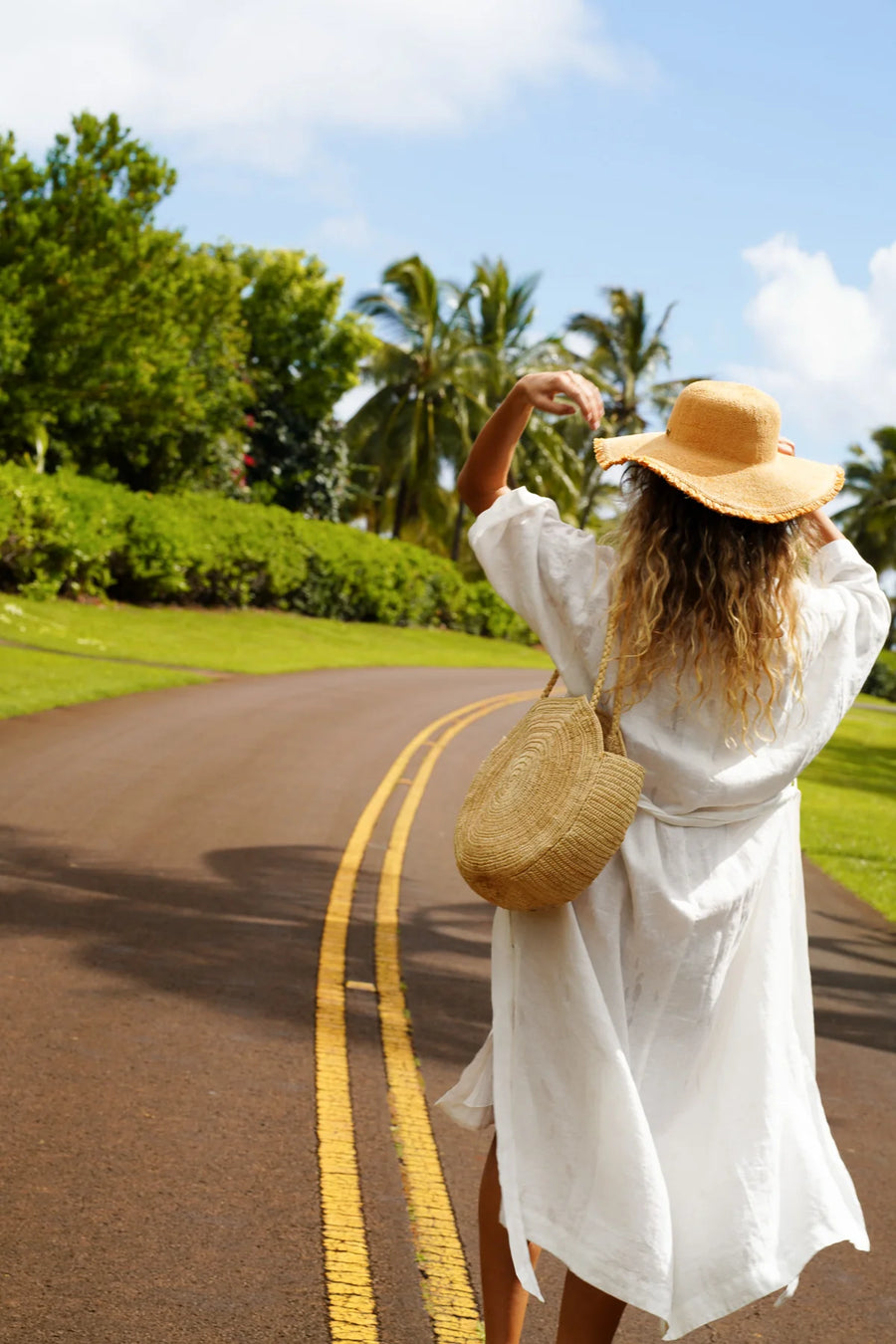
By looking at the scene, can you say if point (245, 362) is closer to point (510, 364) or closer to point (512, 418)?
point (510, 364)

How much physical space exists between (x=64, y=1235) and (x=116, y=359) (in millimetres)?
28149

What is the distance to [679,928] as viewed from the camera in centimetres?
270

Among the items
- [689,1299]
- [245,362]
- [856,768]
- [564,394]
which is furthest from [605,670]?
[245,362]

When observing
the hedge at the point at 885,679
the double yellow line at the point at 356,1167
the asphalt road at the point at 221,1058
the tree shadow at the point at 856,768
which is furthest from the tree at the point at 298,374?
the double yellow line at the point at 356,1167

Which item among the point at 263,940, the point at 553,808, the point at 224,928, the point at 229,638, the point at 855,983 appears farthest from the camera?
the point at 229,638

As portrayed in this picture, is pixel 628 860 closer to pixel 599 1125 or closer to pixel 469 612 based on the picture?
pixel 599 1125

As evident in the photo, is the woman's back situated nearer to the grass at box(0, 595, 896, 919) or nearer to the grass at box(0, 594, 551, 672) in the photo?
the grass at box(0, 595, 896, 919)

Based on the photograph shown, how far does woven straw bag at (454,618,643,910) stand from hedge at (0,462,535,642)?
22102mm

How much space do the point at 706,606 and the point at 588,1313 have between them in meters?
1.33

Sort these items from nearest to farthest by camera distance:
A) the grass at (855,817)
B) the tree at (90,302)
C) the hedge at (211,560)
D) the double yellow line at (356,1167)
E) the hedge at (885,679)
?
the double yellow line at (356,1167) → the grass at (855,817) → the hedge at (211,560) → the tree at (90,302) → the hedge at (885,679)

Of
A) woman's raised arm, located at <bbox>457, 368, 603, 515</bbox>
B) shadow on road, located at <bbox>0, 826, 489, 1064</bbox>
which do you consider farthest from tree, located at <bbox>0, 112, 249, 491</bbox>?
woman's raised arm, located at <bbox>457, 368, 603, 515</bbox>

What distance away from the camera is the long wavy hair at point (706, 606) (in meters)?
2.69

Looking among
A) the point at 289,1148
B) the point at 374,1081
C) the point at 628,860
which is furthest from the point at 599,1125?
the point at 374,1081

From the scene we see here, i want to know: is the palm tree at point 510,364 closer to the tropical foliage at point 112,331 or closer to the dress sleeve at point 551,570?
the tropical foliage at point 112,331
